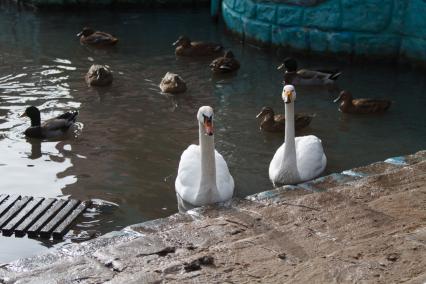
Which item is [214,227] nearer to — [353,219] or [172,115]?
[353,219]

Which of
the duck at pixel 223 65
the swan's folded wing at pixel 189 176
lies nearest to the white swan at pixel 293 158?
the swan's folded wing at pixel 189 176

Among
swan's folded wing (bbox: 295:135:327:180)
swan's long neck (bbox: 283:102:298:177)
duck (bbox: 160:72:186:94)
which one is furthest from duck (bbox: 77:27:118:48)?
swan's long neck (bbox: 283:102:298:177)

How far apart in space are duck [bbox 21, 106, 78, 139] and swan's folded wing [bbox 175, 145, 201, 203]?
2564mm

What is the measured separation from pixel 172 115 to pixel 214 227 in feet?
16.2

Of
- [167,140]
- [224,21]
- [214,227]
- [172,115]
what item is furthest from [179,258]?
[224,21]

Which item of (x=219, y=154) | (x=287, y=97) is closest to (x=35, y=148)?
(x=219, y=154)

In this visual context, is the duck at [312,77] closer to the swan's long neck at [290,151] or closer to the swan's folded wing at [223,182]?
the swan's long neck at [290,151]

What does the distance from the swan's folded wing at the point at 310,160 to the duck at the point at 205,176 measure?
925 mm

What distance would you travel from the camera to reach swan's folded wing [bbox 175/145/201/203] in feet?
24.1

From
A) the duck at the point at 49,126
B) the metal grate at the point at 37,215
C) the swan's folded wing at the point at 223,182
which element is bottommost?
the duck at the point at 49,126

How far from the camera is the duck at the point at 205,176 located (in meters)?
7.14

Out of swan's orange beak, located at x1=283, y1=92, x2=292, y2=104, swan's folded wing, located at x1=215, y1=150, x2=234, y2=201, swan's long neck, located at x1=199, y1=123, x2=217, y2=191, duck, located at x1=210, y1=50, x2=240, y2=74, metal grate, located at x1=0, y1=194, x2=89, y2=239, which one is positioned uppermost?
swan's orange beak, located at x1=283, y1=92, x2=292, y2=104

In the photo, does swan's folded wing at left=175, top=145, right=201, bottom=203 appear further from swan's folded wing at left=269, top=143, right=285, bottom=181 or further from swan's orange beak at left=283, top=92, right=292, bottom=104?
swan's orange beak at left=283, top=92, right=292, bottom=104

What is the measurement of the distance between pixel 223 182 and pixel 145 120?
3260 millimetres
